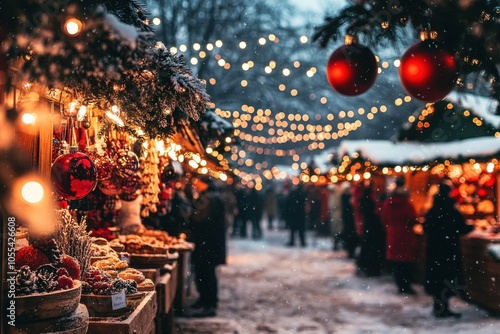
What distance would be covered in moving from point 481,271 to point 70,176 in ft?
27.1

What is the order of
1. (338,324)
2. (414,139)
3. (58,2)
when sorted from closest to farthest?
(58,2), (338,324), (414,139)

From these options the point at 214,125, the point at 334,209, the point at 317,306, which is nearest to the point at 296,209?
the point at 334,209

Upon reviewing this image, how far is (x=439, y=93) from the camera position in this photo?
3672mm

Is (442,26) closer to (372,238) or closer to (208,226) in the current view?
(208,226)

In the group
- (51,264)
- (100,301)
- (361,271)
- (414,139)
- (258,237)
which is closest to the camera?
(51,264)

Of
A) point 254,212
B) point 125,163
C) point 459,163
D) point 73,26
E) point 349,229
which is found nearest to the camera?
point 73,26

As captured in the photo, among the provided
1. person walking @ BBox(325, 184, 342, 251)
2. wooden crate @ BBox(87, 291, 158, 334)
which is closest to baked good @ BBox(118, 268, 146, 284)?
wooden crate @ BBox(87, 291, 158, 334)

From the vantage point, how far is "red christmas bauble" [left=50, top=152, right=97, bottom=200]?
4.27 meters

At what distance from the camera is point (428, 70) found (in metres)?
3.58

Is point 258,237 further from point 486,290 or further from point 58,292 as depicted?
point 58,292

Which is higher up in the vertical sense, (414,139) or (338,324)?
(414,139)

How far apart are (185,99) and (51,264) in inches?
60.4

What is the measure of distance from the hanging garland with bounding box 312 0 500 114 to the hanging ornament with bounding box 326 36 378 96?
0.13 meters

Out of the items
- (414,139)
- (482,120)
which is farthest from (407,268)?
(414,139)
